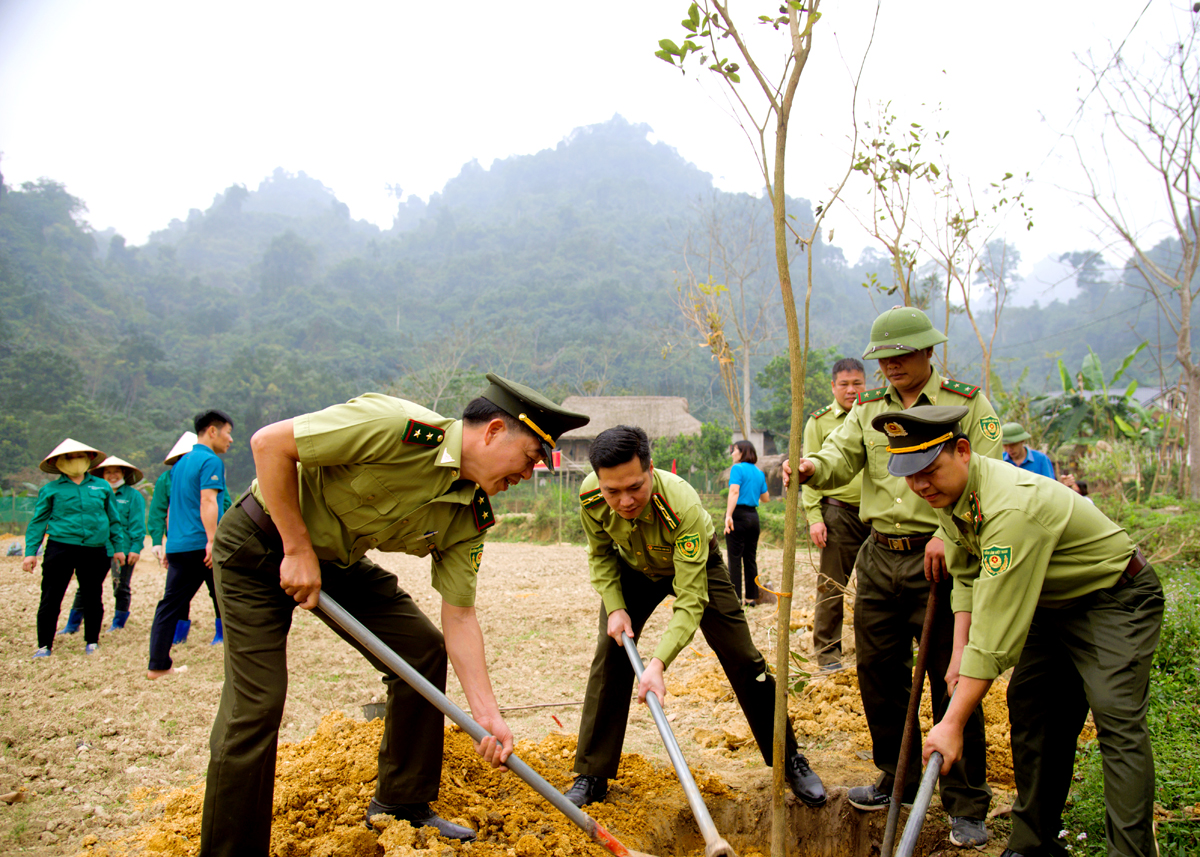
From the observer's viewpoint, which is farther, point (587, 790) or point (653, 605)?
point (653, 605)

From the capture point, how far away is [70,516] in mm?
5695

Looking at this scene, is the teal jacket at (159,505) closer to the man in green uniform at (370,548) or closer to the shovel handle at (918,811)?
the man in green uniform at (370,548)

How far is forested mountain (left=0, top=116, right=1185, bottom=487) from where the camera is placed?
2922 cm

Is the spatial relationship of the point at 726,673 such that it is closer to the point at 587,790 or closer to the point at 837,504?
the point at 587,790

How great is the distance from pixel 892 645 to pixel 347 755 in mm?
2518

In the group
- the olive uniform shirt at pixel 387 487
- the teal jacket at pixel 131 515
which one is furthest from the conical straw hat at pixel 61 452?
the olive uniform shirt at pixel 387 487

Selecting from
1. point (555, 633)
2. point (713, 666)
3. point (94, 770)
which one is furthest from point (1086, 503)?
point (555, 633)

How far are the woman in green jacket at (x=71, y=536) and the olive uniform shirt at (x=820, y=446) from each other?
5.37 metres

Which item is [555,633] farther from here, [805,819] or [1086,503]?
[1086,503]

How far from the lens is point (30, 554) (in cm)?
588

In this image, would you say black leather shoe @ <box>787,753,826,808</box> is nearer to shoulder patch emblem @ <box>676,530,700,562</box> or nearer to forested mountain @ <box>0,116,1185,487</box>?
shoulder patch emblem @ <box>676,530,700,562</box>

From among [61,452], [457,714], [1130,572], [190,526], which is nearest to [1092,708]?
[1130,572]

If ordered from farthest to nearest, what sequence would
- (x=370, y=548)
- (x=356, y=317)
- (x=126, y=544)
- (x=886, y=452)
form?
1. (x=356, y=317)
2. (x=126, y=544)
3. (x=886, y=452)
4. (x=370, y=548)

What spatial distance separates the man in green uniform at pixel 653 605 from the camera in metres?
3.05
